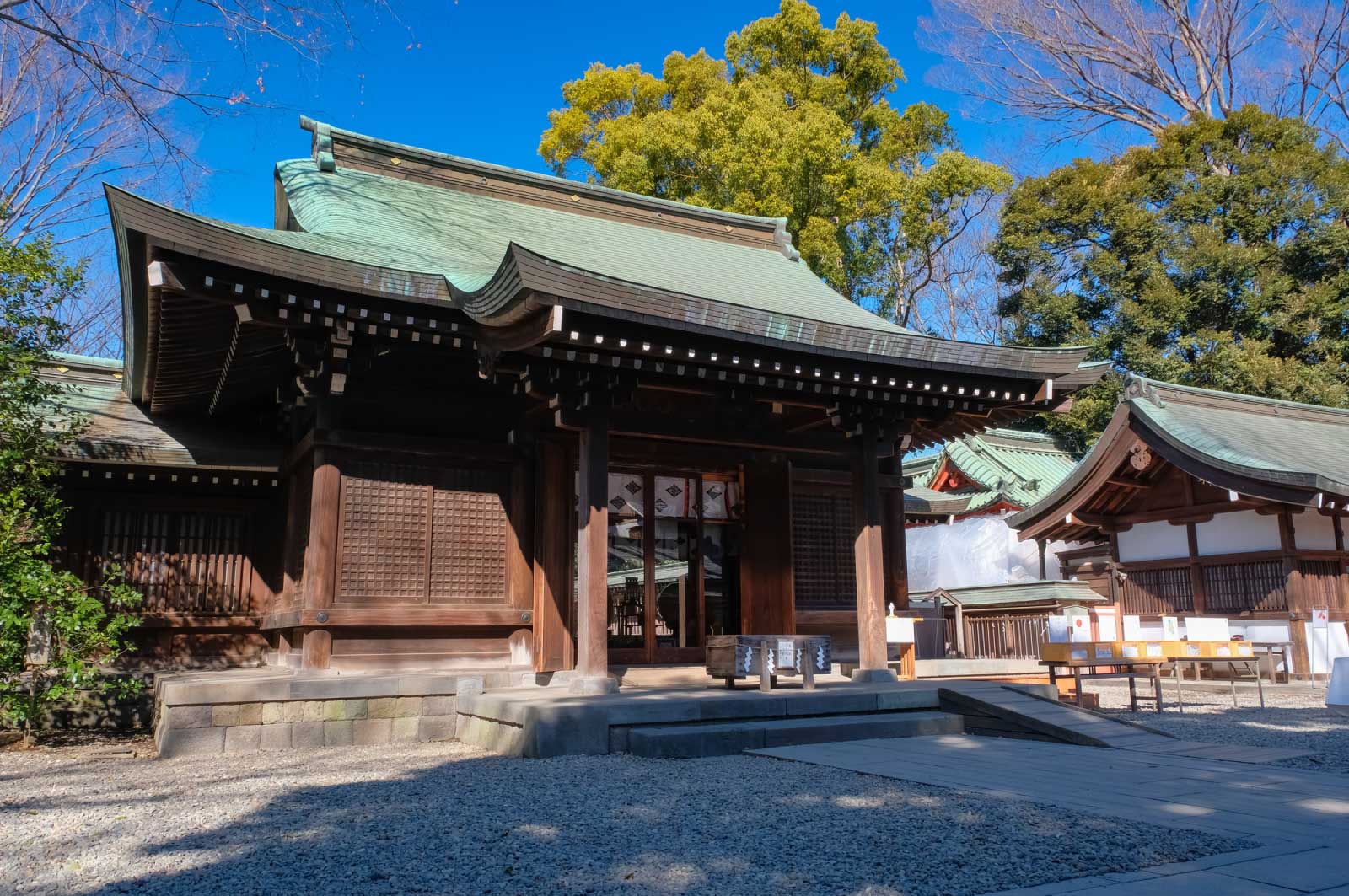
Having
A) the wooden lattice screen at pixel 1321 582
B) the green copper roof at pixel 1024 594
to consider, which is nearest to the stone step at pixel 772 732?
the green copper roof at pixel 1024 594

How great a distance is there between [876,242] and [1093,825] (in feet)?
74.1

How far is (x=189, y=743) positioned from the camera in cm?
762

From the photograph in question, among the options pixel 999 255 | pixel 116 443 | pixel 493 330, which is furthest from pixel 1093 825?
pixel 999 255

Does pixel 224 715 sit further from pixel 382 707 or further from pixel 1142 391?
pixel 1142 391

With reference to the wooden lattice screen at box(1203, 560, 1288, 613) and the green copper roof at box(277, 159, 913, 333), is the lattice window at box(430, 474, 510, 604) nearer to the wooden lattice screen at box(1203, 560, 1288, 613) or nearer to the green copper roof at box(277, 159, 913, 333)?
the green copper roof at box(277, 159, 913, 333)

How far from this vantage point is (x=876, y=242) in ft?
84.0

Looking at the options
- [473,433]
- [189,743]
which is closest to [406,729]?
[189,743]

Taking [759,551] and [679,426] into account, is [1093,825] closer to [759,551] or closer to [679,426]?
[679,426]

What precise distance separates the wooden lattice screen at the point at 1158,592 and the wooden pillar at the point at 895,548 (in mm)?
7090

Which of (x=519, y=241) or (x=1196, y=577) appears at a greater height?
(x=519, y=241)

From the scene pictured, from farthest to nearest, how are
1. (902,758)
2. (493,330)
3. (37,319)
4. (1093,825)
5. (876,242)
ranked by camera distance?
(876,242) → (37,319) → (493,330) → (902,758) → (1093,825)

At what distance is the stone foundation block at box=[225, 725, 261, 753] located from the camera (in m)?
7.73

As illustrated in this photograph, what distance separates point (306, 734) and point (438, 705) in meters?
1.11

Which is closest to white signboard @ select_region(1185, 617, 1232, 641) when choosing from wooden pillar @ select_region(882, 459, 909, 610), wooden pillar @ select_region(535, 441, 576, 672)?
wooden pillar @ select_region(882, 459, 909, 610)
